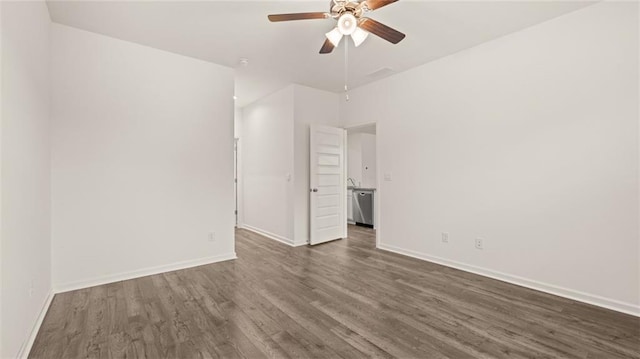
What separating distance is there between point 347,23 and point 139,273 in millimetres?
3471

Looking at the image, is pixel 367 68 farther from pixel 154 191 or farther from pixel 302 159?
pixel 154 191

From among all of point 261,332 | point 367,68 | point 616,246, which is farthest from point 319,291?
point 367,68

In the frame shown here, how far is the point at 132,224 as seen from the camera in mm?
3340

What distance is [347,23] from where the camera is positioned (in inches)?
89.7

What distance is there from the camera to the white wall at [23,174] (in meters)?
1.66

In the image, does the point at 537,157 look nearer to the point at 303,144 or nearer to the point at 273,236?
the point at 303,144

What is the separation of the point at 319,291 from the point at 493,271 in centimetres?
205

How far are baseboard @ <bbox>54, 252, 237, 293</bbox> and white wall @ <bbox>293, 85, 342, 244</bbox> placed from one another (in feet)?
4.16

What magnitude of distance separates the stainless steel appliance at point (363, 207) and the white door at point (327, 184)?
4.52 feet

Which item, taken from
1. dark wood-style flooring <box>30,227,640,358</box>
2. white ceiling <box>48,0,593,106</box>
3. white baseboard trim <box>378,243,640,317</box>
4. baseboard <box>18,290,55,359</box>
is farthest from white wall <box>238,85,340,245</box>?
baseboard <box>18,290,55,359</box>

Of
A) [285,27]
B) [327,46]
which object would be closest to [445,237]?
[327,46]

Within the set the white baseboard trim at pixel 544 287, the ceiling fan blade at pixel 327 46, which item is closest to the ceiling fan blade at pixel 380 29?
the ceiling fan blade at pixel 327 46

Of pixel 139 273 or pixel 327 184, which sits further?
pixel 327 184

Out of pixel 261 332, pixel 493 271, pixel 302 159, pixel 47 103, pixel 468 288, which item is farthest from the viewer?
pixel 302 159
